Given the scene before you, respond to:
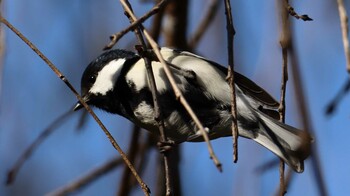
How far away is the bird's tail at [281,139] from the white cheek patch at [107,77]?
0.51 m

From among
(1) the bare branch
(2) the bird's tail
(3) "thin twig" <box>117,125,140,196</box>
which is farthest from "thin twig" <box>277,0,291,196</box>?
(3) "thin twig" <box>117,125,140,196</box>

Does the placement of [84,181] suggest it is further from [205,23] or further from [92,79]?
[205,23]

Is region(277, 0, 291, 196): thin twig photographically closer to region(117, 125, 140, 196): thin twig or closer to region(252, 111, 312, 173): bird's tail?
region(252, 111, 312, 173): bird's tail

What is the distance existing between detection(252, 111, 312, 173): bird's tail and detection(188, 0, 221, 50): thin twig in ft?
1.75

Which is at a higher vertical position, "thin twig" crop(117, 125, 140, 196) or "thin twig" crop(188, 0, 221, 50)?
"thin twig" crop(188, 0, 221, 50)

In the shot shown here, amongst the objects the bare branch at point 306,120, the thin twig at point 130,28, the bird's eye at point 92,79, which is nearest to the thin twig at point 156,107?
the thin twig at point 130,28

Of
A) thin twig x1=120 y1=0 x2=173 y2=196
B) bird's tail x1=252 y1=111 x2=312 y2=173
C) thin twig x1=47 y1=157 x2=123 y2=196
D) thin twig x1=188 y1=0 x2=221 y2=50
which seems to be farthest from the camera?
thin twig x1=188 y1=0 x2=221 y2=50

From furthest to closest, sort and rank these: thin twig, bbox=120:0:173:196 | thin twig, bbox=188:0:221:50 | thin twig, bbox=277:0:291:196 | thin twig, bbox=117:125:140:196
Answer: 1. thin twig, bbox=188:0:221:50
2. thin twig, bbox=117:125:140:196
3. thin twig, bbox=120:0:173:196
4. thin twig, bbox=277:0:291:196

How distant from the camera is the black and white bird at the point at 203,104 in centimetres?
184

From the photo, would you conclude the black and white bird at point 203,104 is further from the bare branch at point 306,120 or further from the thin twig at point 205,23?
the bare branch at point 306,120

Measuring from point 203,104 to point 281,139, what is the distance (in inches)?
10.7

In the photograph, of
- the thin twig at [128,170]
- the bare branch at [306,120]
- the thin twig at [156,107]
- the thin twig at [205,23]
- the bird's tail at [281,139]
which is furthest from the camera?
the thin twig at [205,23]

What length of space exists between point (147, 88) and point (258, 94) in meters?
0.37

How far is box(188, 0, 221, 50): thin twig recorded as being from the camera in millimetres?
2264
